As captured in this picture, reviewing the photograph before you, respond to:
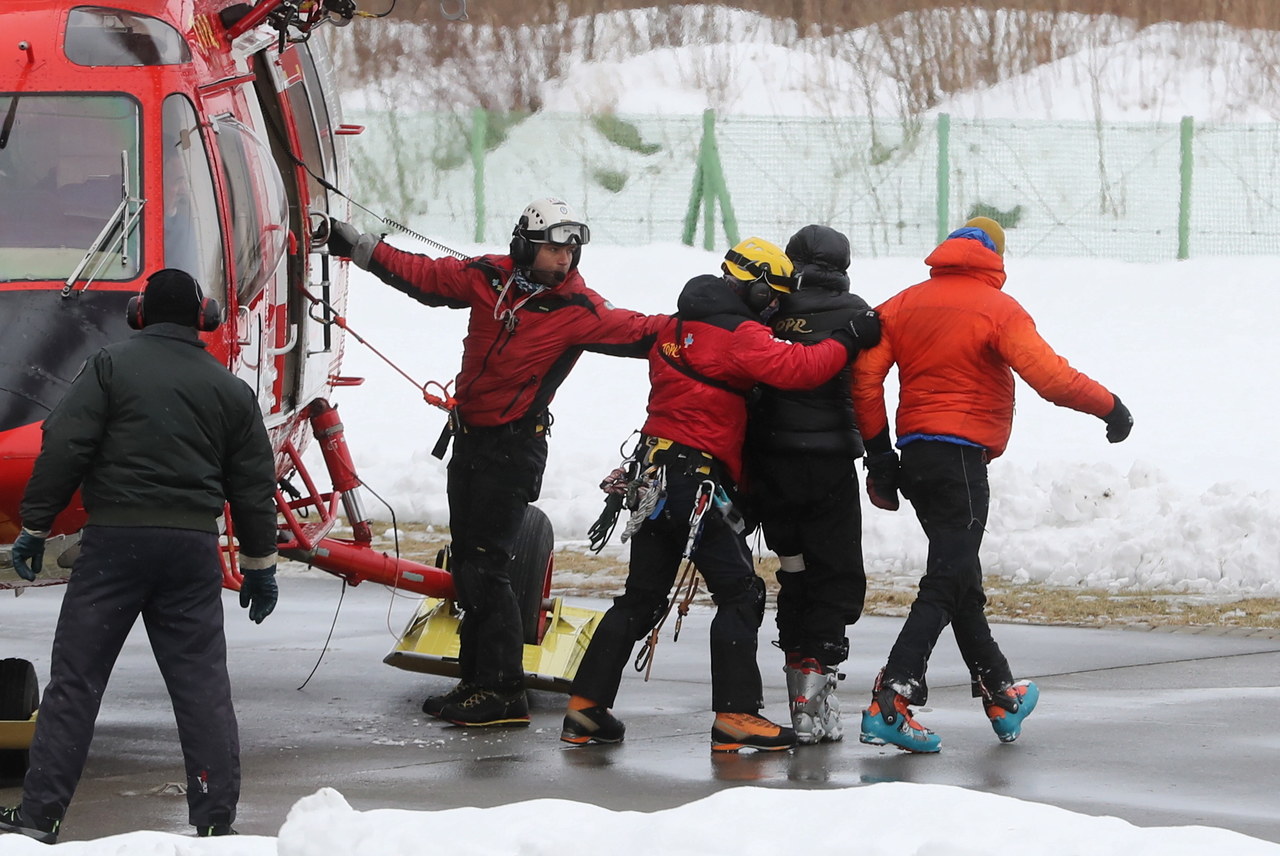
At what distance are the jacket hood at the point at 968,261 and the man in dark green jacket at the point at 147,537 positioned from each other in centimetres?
289

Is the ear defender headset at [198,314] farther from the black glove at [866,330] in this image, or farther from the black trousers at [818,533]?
the black glove at [866,330]

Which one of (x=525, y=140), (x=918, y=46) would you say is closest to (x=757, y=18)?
(x=918, y=46)

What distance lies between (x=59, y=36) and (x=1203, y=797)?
16.4 ft

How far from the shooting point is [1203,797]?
652 centimetres

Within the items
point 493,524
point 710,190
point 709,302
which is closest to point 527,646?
point 493,524

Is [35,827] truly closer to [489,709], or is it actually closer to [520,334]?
[489,709]

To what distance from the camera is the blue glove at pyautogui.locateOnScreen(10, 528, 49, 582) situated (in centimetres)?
590

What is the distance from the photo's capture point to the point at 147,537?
5781 millimetres

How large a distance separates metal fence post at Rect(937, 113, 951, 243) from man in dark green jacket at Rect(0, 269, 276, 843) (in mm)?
20012

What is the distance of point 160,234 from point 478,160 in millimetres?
18856

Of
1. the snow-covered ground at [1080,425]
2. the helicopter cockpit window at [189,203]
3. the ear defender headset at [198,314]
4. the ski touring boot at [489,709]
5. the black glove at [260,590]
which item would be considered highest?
the helicopter cockpit window at [189,203]

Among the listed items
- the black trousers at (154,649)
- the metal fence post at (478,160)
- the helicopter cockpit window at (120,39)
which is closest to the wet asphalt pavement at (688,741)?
the black trousers at (154,649)

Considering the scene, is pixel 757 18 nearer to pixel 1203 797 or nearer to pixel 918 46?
pixel 918 46

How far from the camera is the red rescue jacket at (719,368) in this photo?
7.39 m
